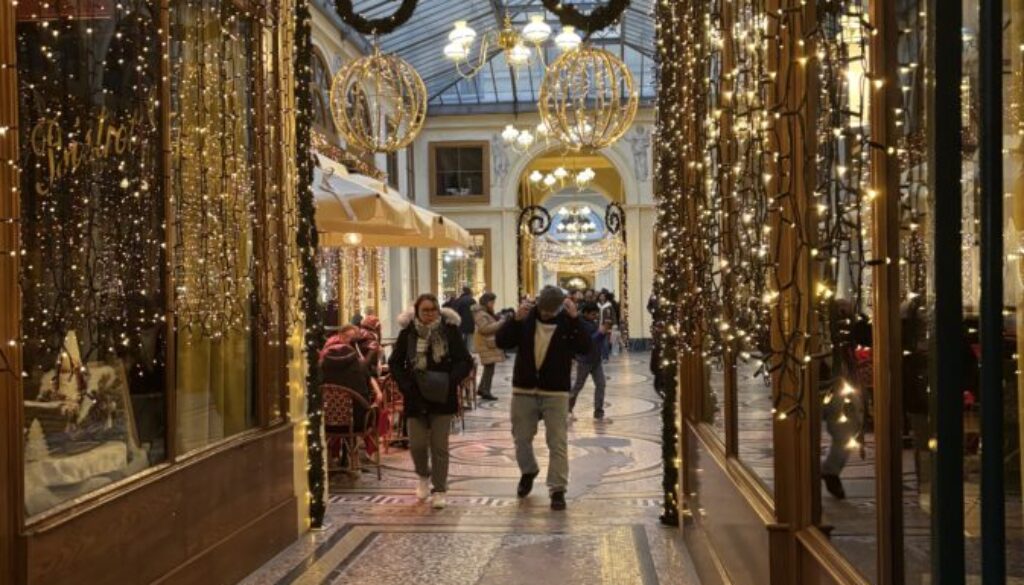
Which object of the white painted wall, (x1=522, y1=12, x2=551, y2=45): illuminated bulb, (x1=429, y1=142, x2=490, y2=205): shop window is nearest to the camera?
(x1=522, y1=12, x2=551, y2=45): illuminated bulb

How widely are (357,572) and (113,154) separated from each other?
244cm

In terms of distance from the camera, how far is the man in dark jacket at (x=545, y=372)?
7.04m

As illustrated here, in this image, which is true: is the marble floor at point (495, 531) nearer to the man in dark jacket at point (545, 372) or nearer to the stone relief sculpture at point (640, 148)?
the man in dark jacket at point (545, 372)

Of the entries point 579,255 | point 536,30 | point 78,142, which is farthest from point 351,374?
point 579,255

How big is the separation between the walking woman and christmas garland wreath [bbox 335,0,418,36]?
1.79 meters

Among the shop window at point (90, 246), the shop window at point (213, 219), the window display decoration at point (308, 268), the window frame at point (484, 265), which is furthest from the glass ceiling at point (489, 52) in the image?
the shop window at point (90, 246)

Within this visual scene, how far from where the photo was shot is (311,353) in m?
6.43

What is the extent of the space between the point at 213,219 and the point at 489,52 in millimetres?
18539

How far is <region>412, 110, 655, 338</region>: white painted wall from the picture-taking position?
931 inches

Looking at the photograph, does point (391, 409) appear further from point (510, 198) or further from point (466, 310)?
point (510, 198)

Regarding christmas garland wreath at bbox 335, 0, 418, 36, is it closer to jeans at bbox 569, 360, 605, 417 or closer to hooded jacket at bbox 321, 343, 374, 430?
hooded jacket at bbox 321, 343, 374, 430

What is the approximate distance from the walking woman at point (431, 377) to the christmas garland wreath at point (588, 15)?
2.15m

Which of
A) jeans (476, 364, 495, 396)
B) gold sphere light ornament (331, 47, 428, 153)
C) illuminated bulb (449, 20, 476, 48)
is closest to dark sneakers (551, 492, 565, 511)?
gold sphere light ornament (331, 47, 428, 153)

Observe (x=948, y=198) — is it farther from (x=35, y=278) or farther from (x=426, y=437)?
(x=426, y=437)
